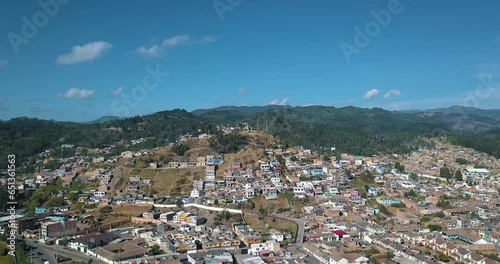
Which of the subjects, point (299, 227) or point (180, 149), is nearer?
point (299, 227)

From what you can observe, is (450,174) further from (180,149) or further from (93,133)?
(93,133)

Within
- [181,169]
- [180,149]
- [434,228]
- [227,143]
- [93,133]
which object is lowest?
[434,228]

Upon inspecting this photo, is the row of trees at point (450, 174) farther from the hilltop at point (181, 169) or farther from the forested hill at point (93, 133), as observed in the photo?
A: the forested hill at point (93, 133)

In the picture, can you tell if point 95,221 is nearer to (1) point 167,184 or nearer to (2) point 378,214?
(1) point 167,184

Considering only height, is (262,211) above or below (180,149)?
below

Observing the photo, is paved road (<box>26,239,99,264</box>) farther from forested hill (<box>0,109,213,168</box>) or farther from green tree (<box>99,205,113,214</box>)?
forested hill (<box>0,109,213,168</box>)

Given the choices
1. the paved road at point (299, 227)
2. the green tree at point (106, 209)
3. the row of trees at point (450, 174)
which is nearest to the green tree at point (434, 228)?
the paved road at point (299, 227)

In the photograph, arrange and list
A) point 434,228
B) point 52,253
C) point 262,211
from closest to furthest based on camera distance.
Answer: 1. point 52,253
2. point 434,228
3. point 262,211

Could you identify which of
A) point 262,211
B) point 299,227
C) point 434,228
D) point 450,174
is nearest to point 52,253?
point 262,211

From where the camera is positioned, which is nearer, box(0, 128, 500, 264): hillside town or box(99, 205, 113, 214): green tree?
box(0, 128, 500, 264): hillside town

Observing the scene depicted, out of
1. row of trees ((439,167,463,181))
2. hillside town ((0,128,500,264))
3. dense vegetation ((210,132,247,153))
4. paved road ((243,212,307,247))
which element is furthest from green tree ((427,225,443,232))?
dense vegetation ((210,132,247,153))
